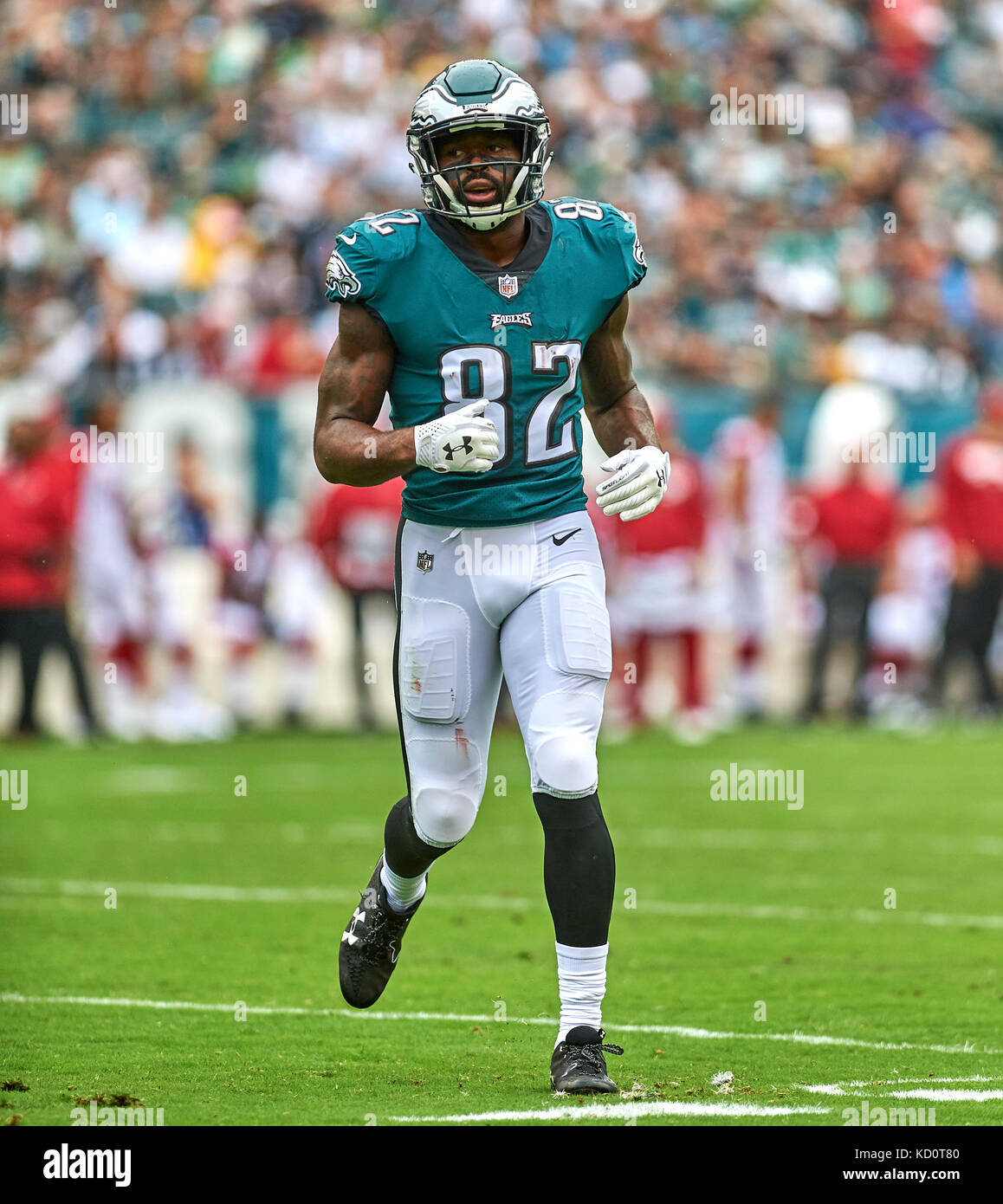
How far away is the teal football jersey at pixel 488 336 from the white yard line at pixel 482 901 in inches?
110

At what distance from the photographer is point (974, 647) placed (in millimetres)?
15141

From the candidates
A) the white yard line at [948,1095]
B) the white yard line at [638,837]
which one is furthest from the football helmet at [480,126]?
the white yard line at [638,837]

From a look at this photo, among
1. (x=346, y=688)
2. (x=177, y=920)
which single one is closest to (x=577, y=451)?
(x=177, y=920)

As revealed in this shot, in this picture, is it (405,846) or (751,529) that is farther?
(751,529)

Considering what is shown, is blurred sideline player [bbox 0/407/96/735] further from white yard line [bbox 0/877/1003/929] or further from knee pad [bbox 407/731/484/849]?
knee pad [bbox 407/731/484/849]

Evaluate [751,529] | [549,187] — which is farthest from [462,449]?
[549,187]

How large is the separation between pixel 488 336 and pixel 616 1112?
1.78 metres

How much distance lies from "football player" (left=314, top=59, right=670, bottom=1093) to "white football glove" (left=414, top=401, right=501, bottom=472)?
0.20 feet

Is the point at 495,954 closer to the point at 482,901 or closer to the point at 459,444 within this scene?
the point at 482,901

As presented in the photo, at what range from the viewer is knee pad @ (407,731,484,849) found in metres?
5.11

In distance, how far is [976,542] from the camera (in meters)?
14.8

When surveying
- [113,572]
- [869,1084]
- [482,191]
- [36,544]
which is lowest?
[869,1084]

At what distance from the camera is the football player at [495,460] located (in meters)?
4.84
